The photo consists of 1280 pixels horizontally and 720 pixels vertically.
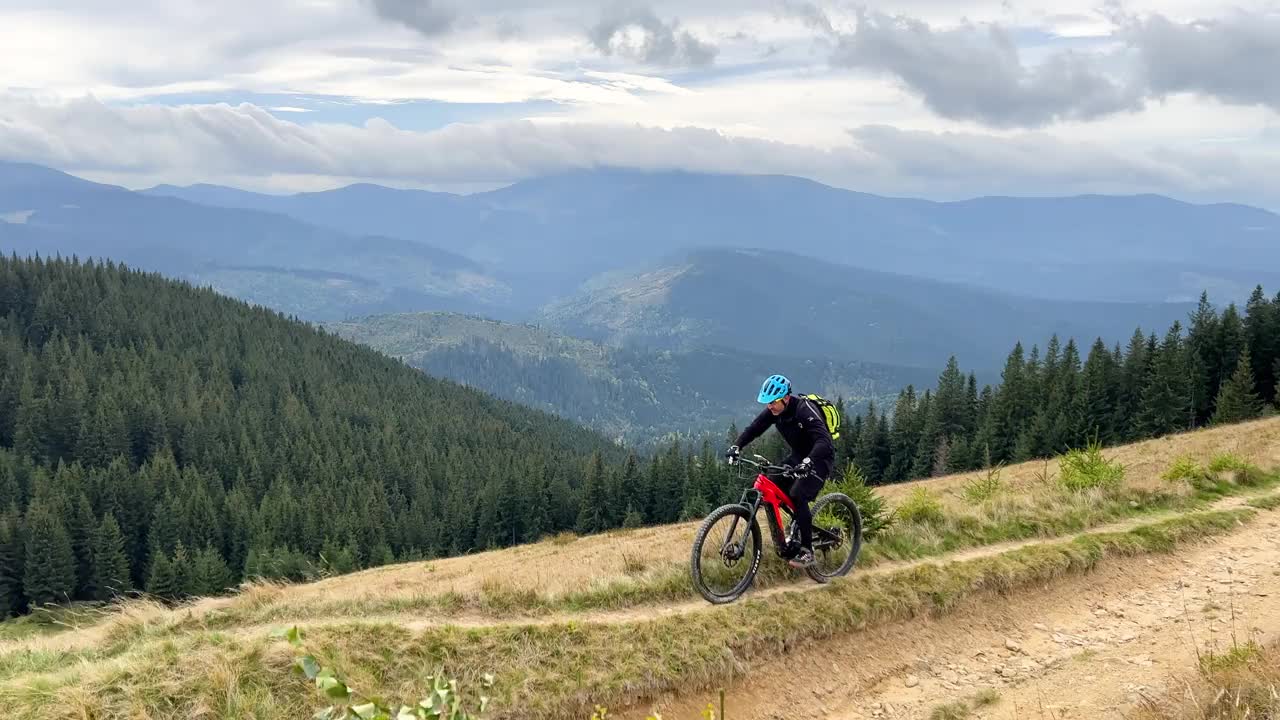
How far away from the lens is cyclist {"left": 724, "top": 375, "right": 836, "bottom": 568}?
1278 centimetres

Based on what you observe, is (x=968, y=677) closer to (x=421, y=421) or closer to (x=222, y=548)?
(x=222, y=548)

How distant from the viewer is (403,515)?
11469 centimetres

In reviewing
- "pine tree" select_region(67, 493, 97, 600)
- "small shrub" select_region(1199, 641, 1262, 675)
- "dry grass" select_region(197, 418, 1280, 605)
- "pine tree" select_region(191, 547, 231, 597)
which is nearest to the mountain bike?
"dry grass" select_region(197, 418, 1280, 605)

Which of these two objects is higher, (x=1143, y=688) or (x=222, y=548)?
(x=1143, y=688)

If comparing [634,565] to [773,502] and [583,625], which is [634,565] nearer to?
[583,625]

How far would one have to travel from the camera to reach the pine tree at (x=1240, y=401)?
64875 mm

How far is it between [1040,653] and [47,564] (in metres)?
Result: 102

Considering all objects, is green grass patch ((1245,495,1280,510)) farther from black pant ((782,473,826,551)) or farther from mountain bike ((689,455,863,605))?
black pant ((782,473,826,551))

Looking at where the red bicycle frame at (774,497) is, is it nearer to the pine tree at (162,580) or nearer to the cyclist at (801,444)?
the cyclist at (801,444)

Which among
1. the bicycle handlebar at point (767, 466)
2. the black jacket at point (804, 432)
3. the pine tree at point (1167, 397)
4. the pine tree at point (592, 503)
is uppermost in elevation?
the black jacket at point (804, 432)

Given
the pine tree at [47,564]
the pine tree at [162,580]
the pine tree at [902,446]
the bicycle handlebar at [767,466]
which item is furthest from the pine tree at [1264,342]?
the pine tree at [47,564]

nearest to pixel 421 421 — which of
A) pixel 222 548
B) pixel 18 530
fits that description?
pixel 222 548

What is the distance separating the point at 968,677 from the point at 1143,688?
7.76ft

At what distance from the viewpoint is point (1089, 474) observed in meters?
20.3
